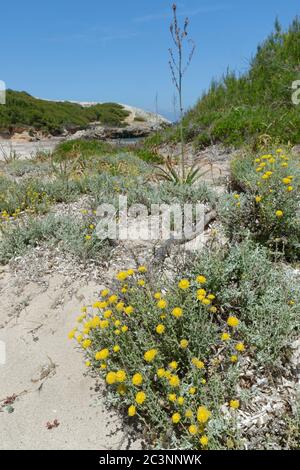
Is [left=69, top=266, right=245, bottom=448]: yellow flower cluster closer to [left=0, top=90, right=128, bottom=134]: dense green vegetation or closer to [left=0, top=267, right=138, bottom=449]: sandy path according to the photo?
[left=0, top=267, right=138, bottom=449]: sandy path

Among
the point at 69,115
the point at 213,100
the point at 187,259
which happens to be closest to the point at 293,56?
the point at 213,100

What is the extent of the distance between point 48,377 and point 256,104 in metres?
8.79

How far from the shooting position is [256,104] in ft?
30.1

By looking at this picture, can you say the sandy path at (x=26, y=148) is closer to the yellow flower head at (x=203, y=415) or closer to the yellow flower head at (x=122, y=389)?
the yellow flower head at (x=122, y=389)

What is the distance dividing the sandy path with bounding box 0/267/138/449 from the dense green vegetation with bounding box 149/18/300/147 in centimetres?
529

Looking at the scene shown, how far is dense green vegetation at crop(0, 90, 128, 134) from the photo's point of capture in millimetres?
22000

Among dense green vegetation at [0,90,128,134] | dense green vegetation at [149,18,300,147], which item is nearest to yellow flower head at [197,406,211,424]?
dense green vegetation at [149,18,300,147]

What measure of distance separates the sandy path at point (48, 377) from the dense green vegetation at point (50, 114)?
784 inches

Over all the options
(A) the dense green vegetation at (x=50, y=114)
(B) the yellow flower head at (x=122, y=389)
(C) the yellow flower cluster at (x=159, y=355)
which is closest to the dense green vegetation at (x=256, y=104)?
(C) the yellow flower cluster at (x=159, y=355)

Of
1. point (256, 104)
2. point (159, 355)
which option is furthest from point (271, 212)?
point (256, 104)

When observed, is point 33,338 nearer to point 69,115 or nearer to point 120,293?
point 120,293

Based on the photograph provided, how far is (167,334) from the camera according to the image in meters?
2.32

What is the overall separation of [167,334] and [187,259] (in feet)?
2.46

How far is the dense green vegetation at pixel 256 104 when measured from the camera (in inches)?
292
